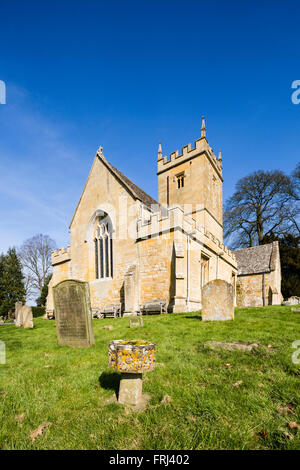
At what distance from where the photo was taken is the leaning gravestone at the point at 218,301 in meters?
8.00

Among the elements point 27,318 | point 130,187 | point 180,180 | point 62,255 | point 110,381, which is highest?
point 180,180

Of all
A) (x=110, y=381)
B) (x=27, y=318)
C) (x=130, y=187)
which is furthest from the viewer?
(x=130, y=187)

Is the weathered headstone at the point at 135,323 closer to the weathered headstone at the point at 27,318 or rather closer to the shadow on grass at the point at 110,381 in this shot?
the shadow on grass at the point at 110,381

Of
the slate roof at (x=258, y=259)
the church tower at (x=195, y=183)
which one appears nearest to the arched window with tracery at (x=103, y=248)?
the church tower at (x=195, y=183)

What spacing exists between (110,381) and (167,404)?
1.21m

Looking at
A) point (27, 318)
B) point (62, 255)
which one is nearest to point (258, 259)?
point (62, 255)

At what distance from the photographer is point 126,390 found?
311 cm

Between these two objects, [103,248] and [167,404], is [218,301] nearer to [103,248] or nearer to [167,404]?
[167,404]

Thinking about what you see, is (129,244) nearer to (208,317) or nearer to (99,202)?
(99,202)

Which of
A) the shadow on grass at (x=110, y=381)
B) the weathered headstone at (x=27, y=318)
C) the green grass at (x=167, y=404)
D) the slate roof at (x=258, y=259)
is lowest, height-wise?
the weathered headstone at (x=27, y=318)

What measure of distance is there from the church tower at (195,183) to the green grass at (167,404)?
1764cm

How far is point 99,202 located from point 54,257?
7630mm

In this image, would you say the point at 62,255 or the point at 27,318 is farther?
the point at 62,255

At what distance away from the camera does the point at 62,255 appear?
71.9 feet
